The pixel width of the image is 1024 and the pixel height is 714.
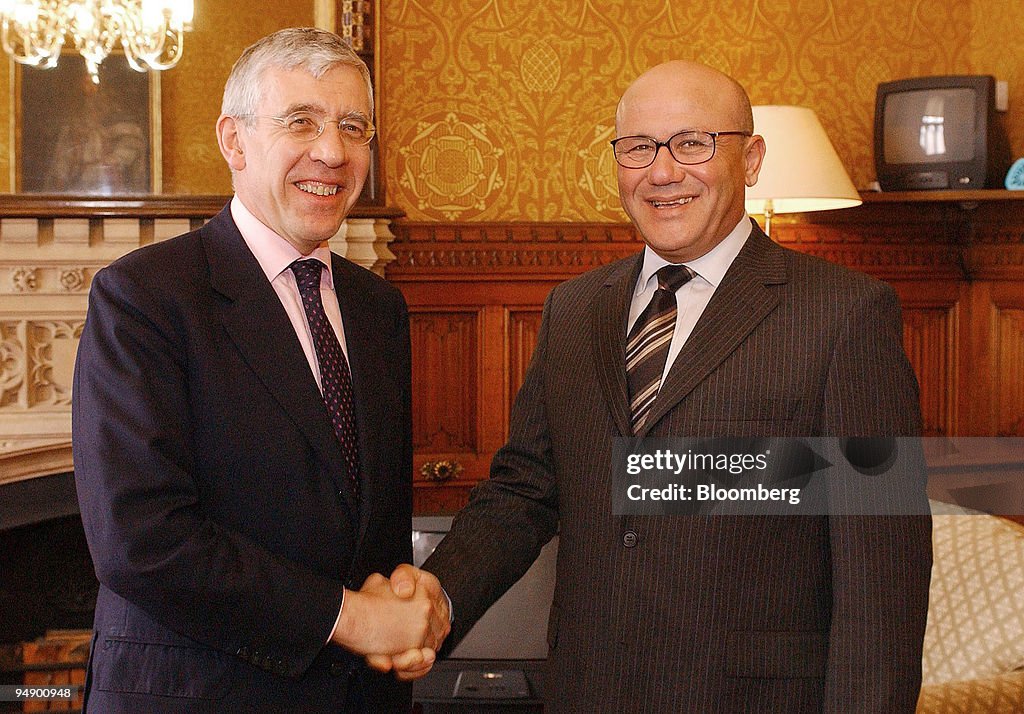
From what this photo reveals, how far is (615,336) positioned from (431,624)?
51cm

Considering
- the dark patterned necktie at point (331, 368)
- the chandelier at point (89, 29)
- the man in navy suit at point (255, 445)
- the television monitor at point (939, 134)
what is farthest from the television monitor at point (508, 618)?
the television monitor at point (939, 134)

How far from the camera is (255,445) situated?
53.2 inches

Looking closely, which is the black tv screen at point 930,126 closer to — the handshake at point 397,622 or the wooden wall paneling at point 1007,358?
the wooden wall paneling at point 1007,358

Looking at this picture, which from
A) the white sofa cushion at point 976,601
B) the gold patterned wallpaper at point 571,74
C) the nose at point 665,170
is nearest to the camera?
the nose at point 665,170

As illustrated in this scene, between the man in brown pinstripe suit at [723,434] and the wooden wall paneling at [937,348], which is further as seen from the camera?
the wooden wall paneling at [937,348]

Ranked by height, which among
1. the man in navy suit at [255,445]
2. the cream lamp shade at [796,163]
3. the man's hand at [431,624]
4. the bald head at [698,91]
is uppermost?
the cream lamp shade at [796,163]

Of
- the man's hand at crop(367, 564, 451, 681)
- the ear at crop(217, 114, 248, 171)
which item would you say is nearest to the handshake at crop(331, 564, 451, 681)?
the man's hand at crop(367, 564, 451, 681)

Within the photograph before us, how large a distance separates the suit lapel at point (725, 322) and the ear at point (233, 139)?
2.19ft

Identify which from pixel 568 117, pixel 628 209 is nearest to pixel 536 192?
pixel 568 117

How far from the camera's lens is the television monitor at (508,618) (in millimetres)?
2510

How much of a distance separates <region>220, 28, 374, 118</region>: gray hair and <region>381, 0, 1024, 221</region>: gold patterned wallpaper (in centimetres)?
192

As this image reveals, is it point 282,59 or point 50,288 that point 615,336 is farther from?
point 50,288

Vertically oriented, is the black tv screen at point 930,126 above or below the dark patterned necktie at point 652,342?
above

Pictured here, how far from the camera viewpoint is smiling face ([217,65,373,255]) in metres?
1.43
